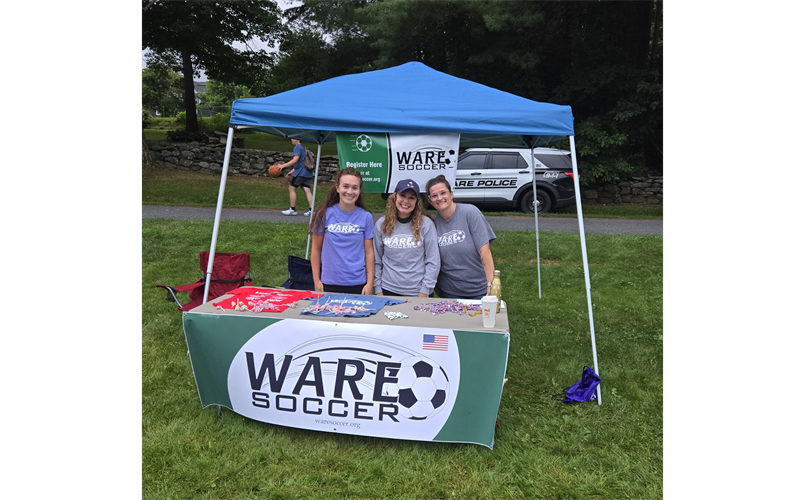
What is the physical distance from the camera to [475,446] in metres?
2.87

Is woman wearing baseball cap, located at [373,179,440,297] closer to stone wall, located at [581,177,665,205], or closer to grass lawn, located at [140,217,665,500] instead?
grass lawn, located at [140,217,665,500]

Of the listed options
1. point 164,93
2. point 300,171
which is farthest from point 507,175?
point 164,93

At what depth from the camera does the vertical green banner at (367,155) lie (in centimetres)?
371

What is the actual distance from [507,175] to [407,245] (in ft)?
26.9

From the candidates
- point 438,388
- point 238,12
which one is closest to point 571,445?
point 438,388

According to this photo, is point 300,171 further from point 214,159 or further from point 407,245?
point 214,159

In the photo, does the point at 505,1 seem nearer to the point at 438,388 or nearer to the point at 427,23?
the point at 427,23

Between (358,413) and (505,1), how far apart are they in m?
11.9

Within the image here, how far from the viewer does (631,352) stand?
4316mm

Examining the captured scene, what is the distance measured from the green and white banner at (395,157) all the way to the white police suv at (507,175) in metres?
7.35

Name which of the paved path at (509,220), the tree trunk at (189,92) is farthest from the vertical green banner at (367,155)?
the tree trunk at (189,92)

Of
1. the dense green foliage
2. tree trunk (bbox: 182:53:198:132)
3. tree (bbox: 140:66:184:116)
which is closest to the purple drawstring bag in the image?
the dense green foliage

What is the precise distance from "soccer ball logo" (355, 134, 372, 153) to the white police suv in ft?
24.4

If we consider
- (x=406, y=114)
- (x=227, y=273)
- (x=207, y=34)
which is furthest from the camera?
(x=207, y=34)
